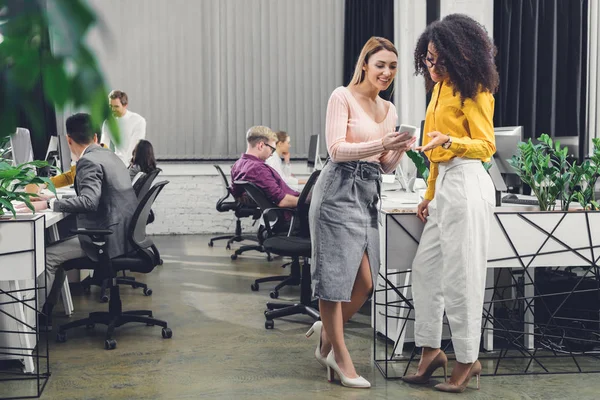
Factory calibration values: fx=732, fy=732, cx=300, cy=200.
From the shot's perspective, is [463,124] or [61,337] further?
[61,337]

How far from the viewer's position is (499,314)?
4055 mm

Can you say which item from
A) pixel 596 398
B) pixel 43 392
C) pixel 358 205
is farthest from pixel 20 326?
→ pixel 596 398

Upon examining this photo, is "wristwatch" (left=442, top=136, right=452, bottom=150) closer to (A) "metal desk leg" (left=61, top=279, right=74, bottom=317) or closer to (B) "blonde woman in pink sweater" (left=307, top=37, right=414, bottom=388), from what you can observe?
(B) "blonde woman in pink sweater" (left=307, top=37, right=414, bottom=388)

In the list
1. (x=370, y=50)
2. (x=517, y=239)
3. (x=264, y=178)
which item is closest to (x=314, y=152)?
(x=264, y=178)

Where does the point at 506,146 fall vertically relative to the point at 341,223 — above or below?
above

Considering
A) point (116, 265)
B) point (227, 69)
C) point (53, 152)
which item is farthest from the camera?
point (227, 69)

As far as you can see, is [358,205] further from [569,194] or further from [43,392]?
[43,392]

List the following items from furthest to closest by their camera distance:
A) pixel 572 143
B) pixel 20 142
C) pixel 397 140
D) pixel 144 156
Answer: pixel 572 143 < pixel 144 156 < pixel 397 140 < pixel 20 142

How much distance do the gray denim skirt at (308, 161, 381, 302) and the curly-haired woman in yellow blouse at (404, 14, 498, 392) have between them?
271 mm

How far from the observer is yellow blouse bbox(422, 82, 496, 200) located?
2.68 metres

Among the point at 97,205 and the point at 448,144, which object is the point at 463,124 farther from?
the point at 97,205

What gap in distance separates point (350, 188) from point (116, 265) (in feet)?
4.75

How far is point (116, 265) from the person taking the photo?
12.0 ft

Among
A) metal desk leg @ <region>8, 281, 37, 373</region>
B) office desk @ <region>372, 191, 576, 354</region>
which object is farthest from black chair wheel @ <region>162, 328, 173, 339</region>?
office desk @ <region>372, 191, 576, 354</region>
